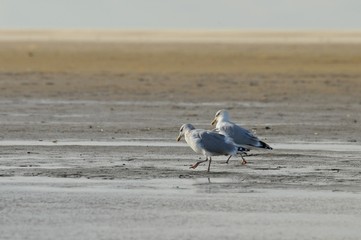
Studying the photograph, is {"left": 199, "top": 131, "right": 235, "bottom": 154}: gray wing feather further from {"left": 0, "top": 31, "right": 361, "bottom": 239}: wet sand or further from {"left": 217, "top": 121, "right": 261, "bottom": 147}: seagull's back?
{"left": 217, "top": 121, "right": 261, "bottom": 147}: seagull's back

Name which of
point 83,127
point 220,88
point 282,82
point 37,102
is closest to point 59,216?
point 83,127

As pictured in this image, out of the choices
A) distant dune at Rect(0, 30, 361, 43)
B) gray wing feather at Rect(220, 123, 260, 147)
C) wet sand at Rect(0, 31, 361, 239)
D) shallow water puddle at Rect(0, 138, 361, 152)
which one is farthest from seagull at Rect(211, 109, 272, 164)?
distant dune at Rect(0, 30, 361, 43)

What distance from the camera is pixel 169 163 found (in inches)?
717

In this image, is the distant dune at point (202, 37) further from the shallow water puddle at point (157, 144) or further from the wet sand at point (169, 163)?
the shallow water puddle at point (157, 144)

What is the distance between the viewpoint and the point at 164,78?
134ft

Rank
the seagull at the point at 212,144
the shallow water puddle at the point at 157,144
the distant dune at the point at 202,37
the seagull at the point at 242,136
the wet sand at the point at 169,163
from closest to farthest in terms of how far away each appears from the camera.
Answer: the wet sand at the point at 169,163
the seagull at the point at 212,144
the seagull at the point at 242,136
the shallow water puddle at the point at 157,144
the distant dune at the point at 202,37

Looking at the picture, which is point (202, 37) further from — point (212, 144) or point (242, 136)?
point (212, 144)

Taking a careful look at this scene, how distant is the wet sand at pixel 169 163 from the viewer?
505 inches

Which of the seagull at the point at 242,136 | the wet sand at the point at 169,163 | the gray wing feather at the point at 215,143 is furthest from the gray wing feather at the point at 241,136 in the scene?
the gray wing feather at the point at 215,143

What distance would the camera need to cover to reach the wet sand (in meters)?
12.8

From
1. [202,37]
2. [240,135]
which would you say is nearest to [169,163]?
[240,135]

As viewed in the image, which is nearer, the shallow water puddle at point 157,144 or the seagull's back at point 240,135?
the seagull's back at point 240,135

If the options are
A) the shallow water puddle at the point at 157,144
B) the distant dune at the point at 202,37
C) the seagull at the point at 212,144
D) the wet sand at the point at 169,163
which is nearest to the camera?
the wet sand at the point at 169,163

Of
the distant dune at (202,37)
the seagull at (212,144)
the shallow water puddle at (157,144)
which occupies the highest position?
the seagull at (212,144)
